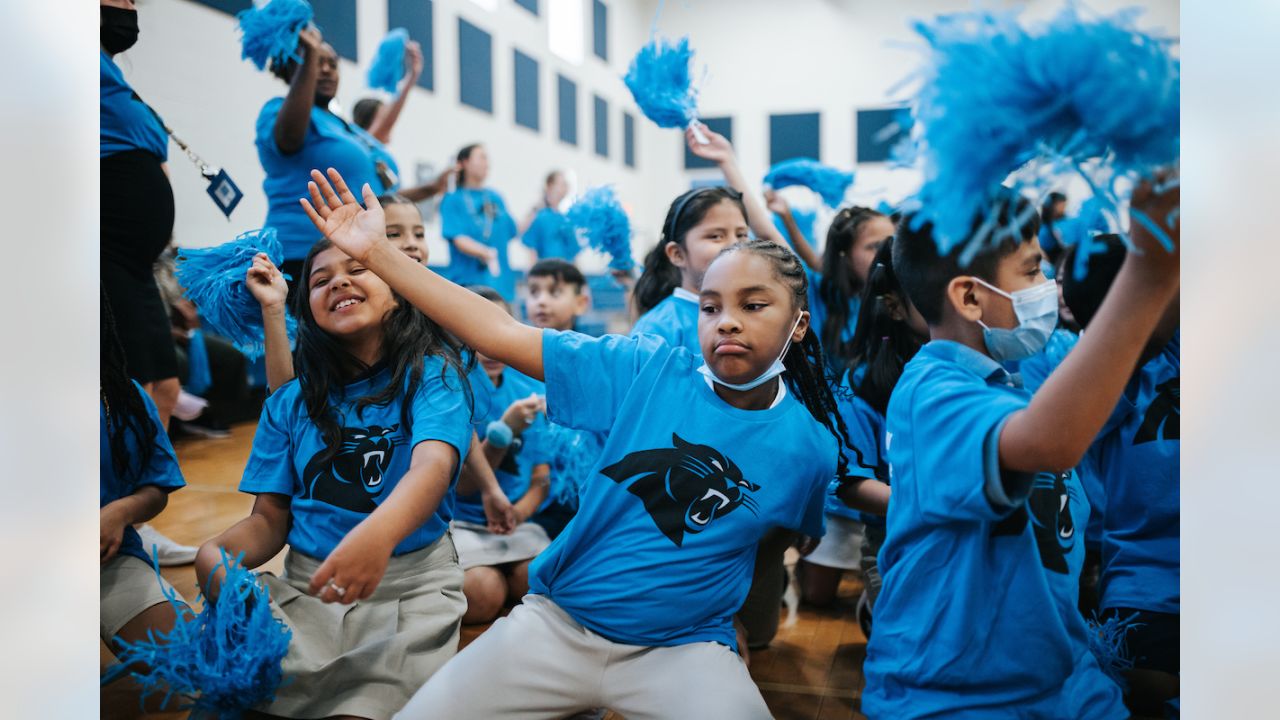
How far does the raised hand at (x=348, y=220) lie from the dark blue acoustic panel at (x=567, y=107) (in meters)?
7.75

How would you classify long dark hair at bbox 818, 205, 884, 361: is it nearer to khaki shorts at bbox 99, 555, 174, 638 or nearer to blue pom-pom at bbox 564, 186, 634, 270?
blue pom-pom at bbox 564, 186, 634, 270

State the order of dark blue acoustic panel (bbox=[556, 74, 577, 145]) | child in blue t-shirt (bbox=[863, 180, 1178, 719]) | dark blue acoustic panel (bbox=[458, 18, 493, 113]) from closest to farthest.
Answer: child in blue t-shirt (bbox=[863, 180, 1178, 719]) < dark blue acoustic panel (bbox=[458, 18, 493, 113]) < dark blue acoustic panel (bbox=[556, 74, 577, 145])

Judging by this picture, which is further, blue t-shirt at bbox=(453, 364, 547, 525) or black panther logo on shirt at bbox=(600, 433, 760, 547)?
blue t-shirt at bbox=(453, 364, 547, 525)

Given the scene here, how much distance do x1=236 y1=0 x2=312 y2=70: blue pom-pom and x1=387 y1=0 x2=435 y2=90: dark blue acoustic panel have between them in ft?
13.6

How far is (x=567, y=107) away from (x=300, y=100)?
7.09 m

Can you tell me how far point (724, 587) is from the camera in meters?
1.36

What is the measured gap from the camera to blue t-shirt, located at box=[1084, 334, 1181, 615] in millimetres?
1580

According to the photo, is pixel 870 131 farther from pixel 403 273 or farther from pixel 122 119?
pixel 403 273

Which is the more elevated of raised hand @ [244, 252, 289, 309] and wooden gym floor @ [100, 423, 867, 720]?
raised hand @ [244, 252, 289, 309]

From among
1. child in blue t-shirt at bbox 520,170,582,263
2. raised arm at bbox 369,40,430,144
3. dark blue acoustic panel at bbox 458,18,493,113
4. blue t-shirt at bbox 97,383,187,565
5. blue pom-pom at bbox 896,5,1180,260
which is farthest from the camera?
dark blue acoustic panel at bbox 458,18,493,113

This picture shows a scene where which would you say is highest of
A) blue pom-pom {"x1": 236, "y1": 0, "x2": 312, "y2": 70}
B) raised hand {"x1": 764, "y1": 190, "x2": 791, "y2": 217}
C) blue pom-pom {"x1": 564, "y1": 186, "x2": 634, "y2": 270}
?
blue pom-pom {"x1": 236, "y1": 0, "x2": 312, "y2": 70}

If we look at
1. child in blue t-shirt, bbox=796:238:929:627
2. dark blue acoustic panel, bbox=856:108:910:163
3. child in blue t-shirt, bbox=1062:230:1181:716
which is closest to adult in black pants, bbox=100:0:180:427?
child in blue t-shirt, bbox=796:238:929:627
